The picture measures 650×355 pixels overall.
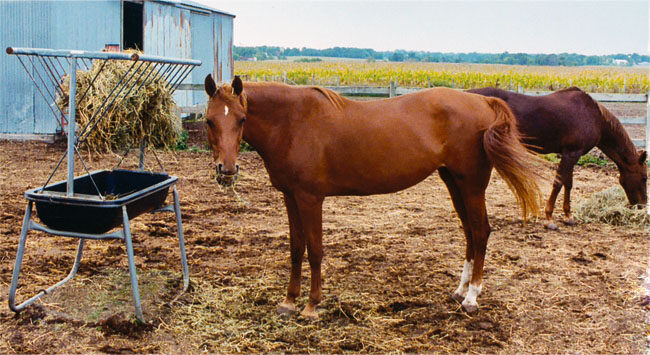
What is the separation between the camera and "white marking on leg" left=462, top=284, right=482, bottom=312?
4.11 meters

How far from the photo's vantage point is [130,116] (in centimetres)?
437

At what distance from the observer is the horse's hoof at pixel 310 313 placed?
12.8 feet

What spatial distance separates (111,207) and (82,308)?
107 centimetres

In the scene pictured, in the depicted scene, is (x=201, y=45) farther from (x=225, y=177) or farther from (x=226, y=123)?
(x=225, y=177)

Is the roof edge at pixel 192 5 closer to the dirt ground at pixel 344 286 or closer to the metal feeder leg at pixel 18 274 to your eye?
the dirt ground at pixel 344 286

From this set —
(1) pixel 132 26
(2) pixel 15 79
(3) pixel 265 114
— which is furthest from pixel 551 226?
(1) pixel 132 26

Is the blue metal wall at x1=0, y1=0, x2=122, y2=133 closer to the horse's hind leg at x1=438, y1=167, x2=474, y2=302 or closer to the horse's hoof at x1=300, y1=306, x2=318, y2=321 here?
the horse's hoof at x1=300, y1=306, x2=318, y2=321

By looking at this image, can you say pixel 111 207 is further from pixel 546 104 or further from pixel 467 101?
pixel 546 104

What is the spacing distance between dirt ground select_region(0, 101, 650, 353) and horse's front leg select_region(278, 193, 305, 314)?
0.14m

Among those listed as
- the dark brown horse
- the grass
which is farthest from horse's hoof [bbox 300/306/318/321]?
the grass

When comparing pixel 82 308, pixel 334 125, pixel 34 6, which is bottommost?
pixel 82 308

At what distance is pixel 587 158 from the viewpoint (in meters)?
10.8

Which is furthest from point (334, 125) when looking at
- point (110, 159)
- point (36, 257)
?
point (110, 159)

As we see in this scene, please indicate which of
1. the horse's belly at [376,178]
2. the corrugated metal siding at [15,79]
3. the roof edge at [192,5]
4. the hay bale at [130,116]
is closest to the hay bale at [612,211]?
the horse's belly at [376,178]
